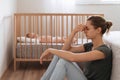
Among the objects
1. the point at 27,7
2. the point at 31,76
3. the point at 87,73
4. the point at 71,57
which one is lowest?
the point at 31,76

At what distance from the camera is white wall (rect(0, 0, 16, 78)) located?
353 cm

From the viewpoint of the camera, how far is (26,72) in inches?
150

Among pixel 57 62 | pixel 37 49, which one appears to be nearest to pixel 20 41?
pixel 37 49

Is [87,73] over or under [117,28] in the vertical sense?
under

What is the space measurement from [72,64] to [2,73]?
189cm

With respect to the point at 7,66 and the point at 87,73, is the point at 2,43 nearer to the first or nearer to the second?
the point at 7,66

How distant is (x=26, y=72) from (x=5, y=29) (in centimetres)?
75

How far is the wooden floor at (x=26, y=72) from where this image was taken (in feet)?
11.6

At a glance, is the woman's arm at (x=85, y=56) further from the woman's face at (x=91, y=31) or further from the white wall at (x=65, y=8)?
the white wall at (x=65, y=8)

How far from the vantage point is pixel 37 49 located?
3926 millimetres

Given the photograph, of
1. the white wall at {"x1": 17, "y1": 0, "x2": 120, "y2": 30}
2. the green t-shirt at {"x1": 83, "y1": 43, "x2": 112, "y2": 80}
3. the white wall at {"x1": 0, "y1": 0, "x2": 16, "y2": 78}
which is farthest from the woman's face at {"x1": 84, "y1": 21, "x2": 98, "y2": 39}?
the white wall at {"x1": 17, "y1": 0, "x2": 120, "y2": 30}

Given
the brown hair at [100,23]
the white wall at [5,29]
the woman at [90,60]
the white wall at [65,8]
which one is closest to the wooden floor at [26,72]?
the white wall at [5,29]

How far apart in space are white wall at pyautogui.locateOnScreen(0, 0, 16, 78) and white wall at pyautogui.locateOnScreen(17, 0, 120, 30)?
1.48ft

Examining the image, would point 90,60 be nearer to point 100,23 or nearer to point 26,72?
point 100,23
